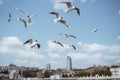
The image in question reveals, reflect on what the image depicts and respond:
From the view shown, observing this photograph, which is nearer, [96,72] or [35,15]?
[35,15]

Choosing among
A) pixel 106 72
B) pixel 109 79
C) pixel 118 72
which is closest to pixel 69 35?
pixel 109 79

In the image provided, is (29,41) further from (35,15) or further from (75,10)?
(75,10)

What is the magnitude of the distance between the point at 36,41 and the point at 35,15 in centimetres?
121

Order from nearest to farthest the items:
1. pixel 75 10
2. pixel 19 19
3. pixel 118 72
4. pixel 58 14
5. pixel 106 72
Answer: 1. pixel 75 10
2. pixel 58 14
3. pixel 19 19
4. pixel 106 72
5. pixel 118 72

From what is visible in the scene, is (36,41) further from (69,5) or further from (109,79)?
(109,79)

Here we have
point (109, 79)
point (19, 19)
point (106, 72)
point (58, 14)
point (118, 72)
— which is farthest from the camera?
point (118, 72)

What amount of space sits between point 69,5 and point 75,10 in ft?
1.90

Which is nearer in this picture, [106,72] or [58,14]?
[58,14]

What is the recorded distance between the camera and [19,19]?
476 inches

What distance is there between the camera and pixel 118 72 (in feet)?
318

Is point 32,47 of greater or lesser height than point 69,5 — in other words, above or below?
below

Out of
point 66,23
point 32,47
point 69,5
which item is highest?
point 69,5

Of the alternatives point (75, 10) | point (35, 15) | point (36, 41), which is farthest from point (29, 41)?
point (75, 10)

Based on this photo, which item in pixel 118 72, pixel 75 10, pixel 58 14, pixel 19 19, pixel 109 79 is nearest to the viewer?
pixel 75 10
